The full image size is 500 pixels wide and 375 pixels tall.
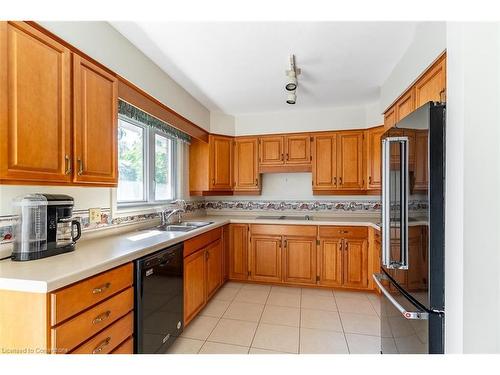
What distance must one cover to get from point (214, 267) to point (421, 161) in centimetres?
225

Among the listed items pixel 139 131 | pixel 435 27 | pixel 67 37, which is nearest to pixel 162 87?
pixel 139 131

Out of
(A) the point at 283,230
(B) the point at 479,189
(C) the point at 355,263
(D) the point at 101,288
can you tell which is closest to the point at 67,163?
(D) the point at 101,288

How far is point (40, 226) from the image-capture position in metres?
1.26

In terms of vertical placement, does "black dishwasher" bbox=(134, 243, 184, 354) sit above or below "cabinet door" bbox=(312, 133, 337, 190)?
below

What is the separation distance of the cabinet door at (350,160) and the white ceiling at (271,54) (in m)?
0.53

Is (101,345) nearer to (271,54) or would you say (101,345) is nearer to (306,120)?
(271,54)

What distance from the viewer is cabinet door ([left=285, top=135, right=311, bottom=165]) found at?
3.38 meters

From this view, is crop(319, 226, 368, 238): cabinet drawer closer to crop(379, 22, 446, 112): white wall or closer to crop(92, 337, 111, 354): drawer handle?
crop(379, 22, 446, 112): white wall

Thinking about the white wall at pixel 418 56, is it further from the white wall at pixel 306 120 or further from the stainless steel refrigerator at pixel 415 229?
the white wall at pixel 306 120

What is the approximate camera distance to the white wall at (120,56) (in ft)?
4.64

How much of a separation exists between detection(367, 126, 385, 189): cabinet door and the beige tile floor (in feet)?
4.52

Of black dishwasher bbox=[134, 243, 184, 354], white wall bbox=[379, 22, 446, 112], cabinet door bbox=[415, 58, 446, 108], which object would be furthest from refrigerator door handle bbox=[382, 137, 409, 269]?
black dishwasher bbox=[134, 243, 184, 354]
